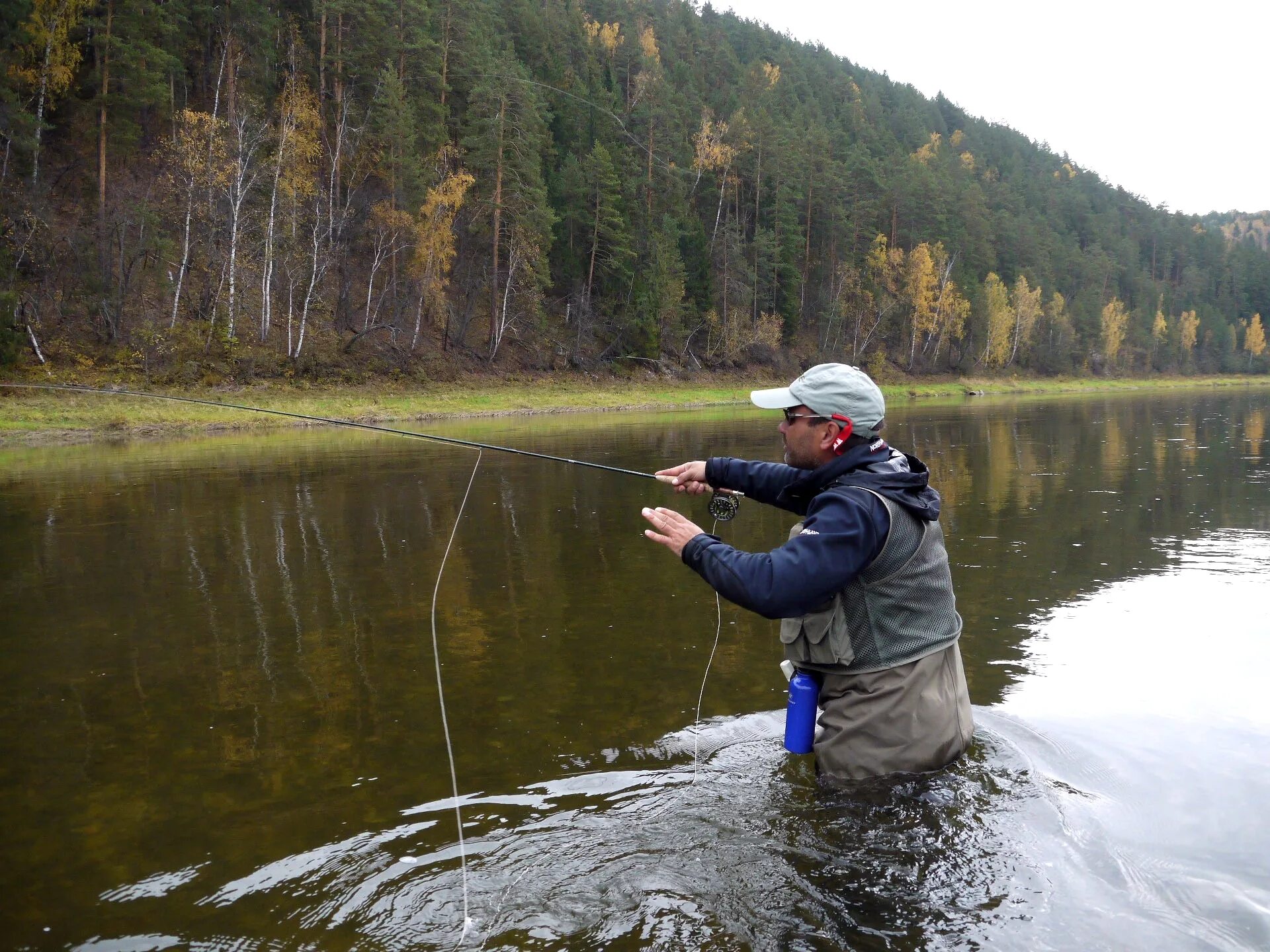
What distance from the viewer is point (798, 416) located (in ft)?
12.4

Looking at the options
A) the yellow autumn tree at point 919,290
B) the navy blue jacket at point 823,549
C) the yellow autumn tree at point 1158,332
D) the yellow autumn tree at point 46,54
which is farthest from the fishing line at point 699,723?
the yellow autumn tree at point 1158,332

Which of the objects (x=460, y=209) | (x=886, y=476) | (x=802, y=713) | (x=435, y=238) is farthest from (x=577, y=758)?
(x=460, y=209)

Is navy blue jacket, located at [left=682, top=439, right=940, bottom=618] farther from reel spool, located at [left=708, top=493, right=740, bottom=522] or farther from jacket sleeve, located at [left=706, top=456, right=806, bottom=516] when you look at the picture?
reel spool, located at [left=708, top=493, right=740, bottom=522]

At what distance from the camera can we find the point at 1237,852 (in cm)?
373

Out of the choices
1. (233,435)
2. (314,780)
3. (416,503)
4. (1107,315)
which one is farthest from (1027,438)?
(1107,315)

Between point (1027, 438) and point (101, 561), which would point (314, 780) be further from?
point (1027, 438)

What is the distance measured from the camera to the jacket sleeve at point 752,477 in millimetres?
4363

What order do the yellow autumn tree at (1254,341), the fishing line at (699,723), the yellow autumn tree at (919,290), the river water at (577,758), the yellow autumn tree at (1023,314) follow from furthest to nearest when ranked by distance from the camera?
the yellow autumn tree at (1254,341), the yellow autumn tree at (1023,314), the yellow autumn tree at (919,290), the fishing line at (699,723), the river water at (577,758)

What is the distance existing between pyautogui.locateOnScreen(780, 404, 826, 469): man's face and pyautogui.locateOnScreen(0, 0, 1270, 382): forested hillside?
27.1 metres

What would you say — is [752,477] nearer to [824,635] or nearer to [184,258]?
[824,635]

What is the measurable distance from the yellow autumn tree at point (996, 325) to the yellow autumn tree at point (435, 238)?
1930 inches

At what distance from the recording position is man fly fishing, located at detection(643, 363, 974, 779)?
10.9ft

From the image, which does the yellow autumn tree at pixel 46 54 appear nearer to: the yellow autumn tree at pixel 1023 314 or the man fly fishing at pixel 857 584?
the man fly fishing at pixel 857 584

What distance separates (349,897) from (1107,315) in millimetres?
104472
